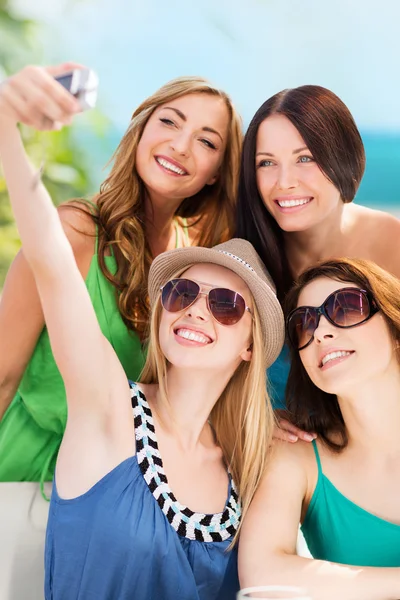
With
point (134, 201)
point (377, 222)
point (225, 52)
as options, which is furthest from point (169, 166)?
point (225, 52)

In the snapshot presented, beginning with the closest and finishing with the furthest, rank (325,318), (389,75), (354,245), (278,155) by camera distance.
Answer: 1. (325,318)
2. (278,155)
3. (354,245)
4. (389,75)

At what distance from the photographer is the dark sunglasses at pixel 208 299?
2.04 meters

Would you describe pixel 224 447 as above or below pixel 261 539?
above

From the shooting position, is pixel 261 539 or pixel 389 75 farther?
pixel 389 75

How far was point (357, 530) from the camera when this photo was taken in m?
2.07

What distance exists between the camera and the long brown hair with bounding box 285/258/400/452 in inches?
81.6

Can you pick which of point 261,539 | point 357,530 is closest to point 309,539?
point 357,530

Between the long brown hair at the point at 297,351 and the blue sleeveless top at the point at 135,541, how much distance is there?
1.50ft

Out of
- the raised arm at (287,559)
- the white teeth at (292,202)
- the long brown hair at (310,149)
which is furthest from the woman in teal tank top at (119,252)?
the raised arm at (287,559)

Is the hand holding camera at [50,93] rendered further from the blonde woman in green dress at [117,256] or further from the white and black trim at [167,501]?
the blonde woman in green dress at [117,256]

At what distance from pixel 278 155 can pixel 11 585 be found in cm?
159

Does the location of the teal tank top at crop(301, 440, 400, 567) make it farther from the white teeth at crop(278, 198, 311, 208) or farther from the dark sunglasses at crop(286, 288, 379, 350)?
the white teeth at crop(278, 198, 311, 208)

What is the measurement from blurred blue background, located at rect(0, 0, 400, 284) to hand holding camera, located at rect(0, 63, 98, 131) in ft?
24.2

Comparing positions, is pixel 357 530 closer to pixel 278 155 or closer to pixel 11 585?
pixel 11 585
